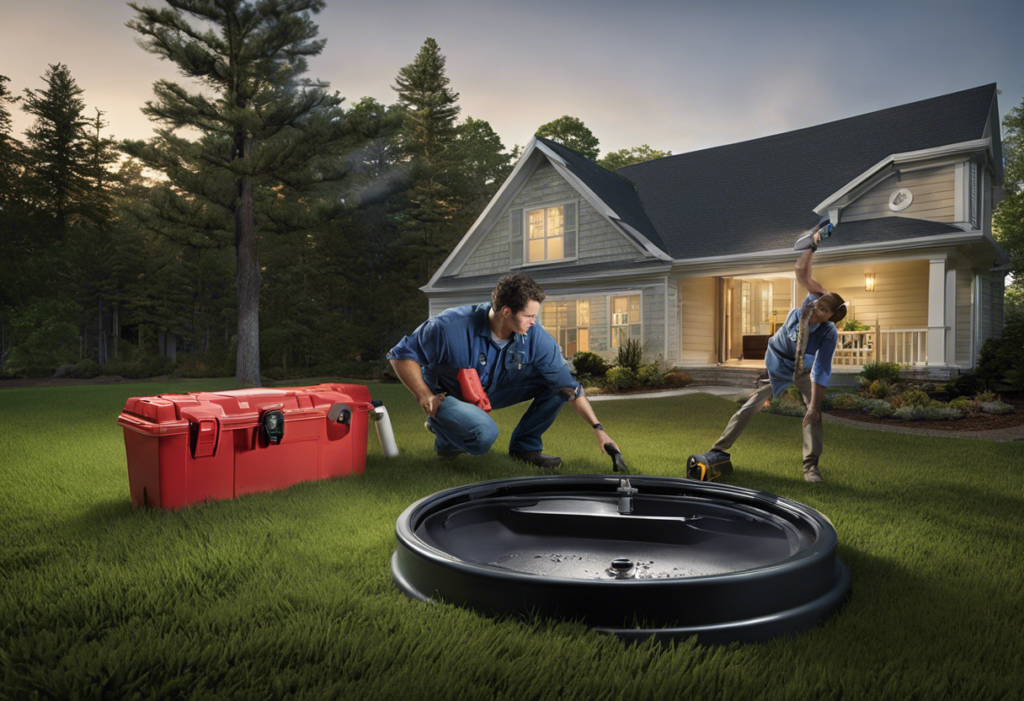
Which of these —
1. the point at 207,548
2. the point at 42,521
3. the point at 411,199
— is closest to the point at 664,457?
the point at 207,548

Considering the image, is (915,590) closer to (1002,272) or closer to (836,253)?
(836,253)

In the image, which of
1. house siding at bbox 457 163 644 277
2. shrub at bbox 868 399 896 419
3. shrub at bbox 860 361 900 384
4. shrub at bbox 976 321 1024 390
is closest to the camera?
shrub at bbox 868 399 896 419

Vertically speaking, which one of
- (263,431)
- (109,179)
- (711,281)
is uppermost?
(109,179)

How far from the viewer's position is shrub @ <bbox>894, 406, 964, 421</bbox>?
724 centimetres

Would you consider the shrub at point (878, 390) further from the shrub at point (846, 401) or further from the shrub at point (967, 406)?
the shrub at point (967, 406)

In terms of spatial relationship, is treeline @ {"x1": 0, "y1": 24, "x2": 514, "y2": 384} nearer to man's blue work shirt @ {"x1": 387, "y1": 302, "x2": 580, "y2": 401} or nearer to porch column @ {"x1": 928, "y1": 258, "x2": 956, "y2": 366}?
man's blue work shirt @ {"x1": 387, "y1": 302, "x2": 580, "y2": 401}

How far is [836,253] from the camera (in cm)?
1080

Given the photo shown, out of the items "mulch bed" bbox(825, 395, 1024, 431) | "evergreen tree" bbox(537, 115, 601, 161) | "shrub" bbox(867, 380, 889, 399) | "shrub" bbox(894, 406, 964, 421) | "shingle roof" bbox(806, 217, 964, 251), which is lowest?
"mulch bed" bbox(825, 395, 1024, 431)

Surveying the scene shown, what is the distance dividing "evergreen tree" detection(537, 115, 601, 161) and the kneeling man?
2330 cm

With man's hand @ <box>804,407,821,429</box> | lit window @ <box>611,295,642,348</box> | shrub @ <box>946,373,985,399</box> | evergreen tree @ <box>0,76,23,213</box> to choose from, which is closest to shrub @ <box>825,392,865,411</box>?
shrub @ <box>946,373,985,399</box>

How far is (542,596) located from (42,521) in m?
2.58

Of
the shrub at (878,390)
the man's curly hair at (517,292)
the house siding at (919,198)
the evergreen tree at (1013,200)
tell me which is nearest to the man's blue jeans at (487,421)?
the man's curly hair at (517,292)

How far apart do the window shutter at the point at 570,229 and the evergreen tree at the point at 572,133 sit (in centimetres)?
1316

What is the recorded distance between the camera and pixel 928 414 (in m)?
7.29
